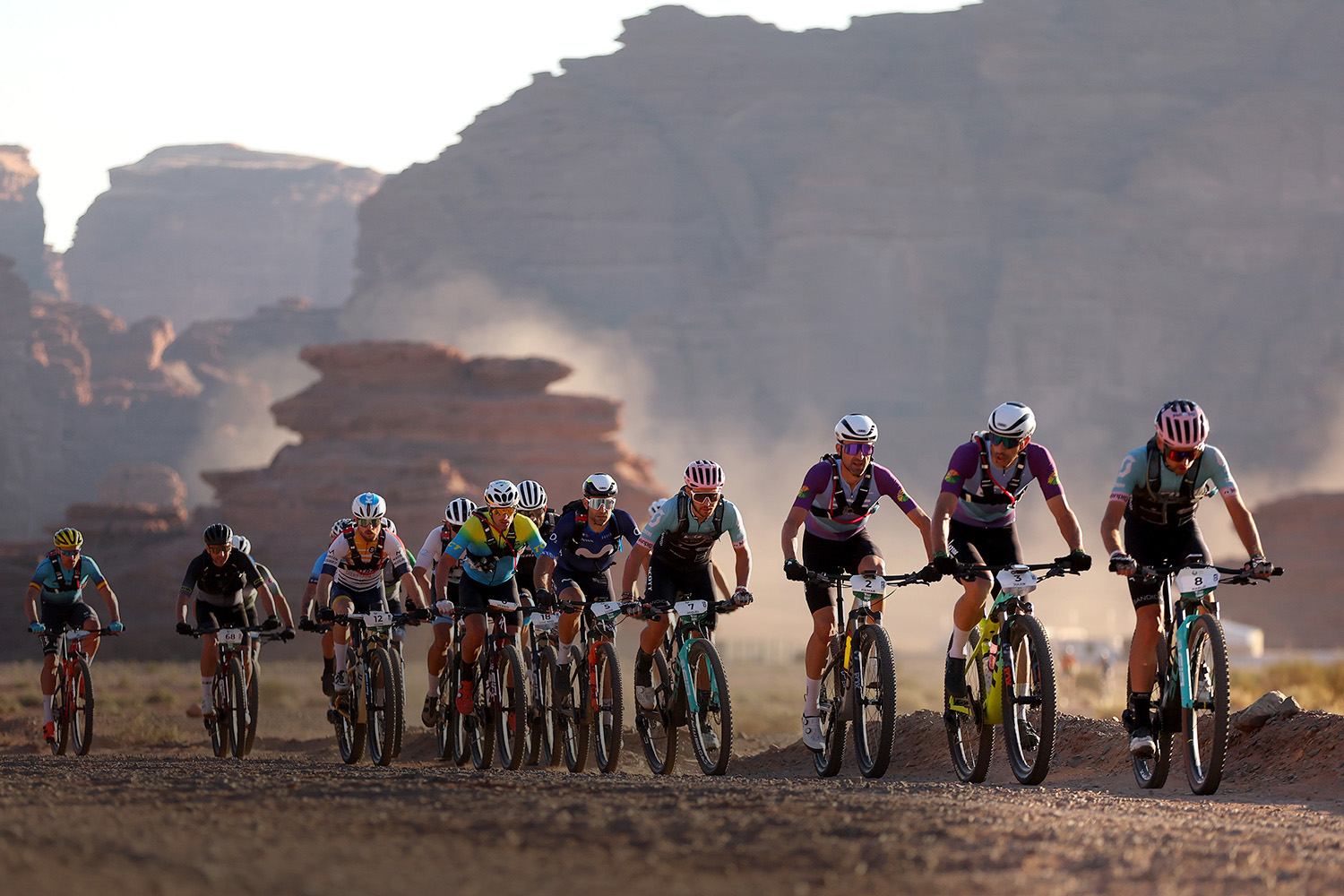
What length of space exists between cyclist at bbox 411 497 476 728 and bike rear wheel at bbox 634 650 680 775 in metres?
2.07

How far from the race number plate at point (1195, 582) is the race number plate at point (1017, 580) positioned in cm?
87

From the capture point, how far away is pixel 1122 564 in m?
9.67

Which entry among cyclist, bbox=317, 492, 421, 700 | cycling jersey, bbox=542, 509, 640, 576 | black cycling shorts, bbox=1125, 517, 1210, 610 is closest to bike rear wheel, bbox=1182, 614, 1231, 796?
black cycling shorts, bbox=1125, 517, 1210, 610

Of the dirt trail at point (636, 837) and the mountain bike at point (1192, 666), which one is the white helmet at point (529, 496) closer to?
the dirt trail at point (636, 837)

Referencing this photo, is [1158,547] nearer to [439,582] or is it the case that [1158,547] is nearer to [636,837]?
[636,837]

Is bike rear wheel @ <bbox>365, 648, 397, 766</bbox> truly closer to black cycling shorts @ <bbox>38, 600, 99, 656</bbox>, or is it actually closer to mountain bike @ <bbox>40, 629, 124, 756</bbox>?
mountain bike @ <bbox>40, 629, 124, 756</bbox>

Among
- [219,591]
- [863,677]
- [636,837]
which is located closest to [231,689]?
[219,591]

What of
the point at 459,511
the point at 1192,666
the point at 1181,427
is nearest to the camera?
the point at 1181,427

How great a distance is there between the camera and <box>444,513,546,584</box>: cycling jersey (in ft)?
43.6

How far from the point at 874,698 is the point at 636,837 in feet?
14.2

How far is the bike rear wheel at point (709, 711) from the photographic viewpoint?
11484 mm

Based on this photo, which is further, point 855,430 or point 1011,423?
point 855,430

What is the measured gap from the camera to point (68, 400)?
153 metres

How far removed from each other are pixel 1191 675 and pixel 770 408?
136m
